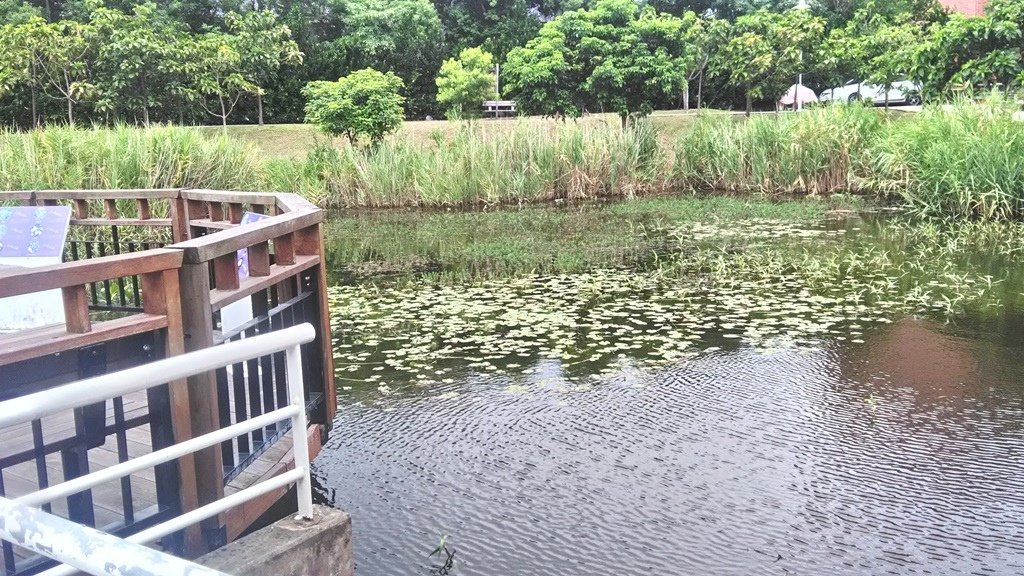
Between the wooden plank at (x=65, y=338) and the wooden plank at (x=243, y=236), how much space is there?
0.21m

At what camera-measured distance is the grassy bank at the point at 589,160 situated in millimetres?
11711

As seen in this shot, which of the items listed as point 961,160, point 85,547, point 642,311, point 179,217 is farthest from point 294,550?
point 961,160

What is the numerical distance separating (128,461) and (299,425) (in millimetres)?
498

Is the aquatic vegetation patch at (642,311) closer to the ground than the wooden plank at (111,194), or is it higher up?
closer to the ground

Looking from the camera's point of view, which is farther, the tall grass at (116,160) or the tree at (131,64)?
the tree at (131,64)

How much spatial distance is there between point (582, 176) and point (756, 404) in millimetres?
10757

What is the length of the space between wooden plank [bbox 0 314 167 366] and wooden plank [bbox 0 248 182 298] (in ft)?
0.46

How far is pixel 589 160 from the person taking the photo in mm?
15203

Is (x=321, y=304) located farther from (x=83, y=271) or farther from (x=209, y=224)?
(x=83, y=271)

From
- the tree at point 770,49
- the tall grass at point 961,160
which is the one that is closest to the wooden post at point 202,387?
the tall grass at point 961,160

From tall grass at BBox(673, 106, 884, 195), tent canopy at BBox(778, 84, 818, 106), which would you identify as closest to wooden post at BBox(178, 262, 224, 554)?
tall grass at BBox(673, 106, 884, 195)

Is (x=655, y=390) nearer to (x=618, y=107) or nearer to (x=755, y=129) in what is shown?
(x=755, y=129)

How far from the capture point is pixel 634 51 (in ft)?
63.2

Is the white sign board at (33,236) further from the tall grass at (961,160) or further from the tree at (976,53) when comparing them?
the tree at (976,53)
